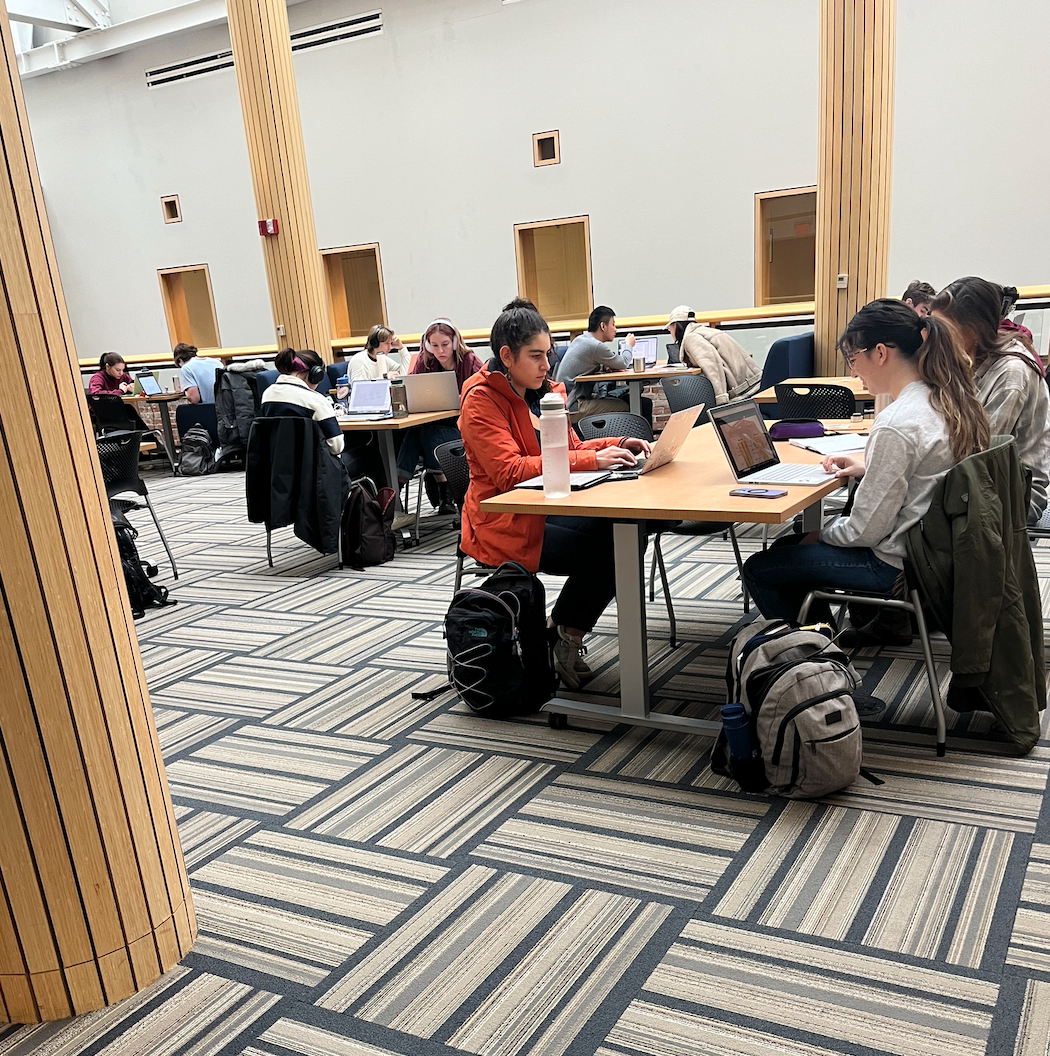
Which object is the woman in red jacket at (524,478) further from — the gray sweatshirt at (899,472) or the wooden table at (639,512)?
the gray sweatshirt at (899,472)

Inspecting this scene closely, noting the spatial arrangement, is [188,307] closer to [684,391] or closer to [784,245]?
[784,245]

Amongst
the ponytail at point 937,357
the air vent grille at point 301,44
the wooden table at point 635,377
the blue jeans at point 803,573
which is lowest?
the wooden table at point 635,377

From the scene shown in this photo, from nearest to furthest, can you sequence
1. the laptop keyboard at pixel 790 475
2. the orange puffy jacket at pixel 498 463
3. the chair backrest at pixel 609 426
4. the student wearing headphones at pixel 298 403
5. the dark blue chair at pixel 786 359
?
1. the laptop keyboard at pixel 790 475
2. the orange puffy jacket at pixel 498 463
3. the chair backrest at pixel 609 426
4. the student wearing headphones at pixel 298 403
5. the dark blue chair at pixel 786 359

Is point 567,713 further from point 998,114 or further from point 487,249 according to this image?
point 487,249

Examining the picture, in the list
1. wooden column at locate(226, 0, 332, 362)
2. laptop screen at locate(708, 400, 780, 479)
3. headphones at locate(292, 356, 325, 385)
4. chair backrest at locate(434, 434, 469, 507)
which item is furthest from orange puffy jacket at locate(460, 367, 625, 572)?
wooden column at locate(226, 0, 332, 362)

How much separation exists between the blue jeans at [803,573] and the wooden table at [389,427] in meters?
2.95

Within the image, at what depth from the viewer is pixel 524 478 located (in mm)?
3266

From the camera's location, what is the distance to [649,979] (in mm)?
1962

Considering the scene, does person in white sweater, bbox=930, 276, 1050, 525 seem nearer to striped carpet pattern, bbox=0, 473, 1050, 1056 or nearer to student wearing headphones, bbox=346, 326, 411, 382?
striped carpet pattern, bbox=0, 473, 1050, 1056

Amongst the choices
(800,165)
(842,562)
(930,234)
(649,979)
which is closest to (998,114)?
(930,234)

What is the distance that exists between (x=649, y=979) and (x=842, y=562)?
1390 mm

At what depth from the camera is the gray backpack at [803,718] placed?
8.25 feet

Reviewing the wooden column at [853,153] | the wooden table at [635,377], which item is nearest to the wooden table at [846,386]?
the wooden column at [853,153]

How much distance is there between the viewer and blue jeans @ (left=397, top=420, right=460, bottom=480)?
6.05 metres
